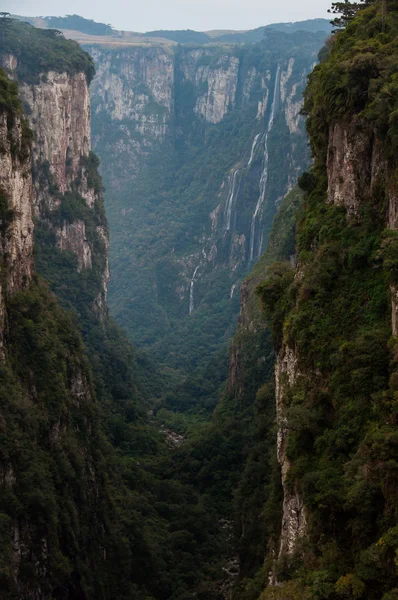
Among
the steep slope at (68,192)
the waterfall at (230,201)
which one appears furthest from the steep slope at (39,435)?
the waterfall at (230,201)

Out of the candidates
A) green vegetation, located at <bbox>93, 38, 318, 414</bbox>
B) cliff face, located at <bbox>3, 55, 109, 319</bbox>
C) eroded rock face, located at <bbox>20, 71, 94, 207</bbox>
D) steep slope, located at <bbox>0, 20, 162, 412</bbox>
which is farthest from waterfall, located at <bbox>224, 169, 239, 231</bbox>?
eroded rock face, located at <bbox>20, 71, 94, 207</bbox>

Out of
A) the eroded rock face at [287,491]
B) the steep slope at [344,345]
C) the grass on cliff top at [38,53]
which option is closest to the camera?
the steep slope at [344,345]

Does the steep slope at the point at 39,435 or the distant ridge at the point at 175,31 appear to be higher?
the distant ridge at the point at 175,31

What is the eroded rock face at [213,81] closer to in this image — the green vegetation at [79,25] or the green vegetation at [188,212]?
the green vegetation at [188,212]

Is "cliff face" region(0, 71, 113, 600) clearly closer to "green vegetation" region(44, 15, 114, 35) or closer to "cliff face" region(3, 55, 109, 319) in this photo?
"cliff face" region(3, 55, 109, 319)

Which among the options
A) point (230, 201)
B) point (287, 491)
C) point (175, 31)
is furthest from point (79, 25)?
point (287, 491)

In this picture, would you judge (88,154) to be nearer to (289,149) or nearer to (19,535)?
(289,149)
